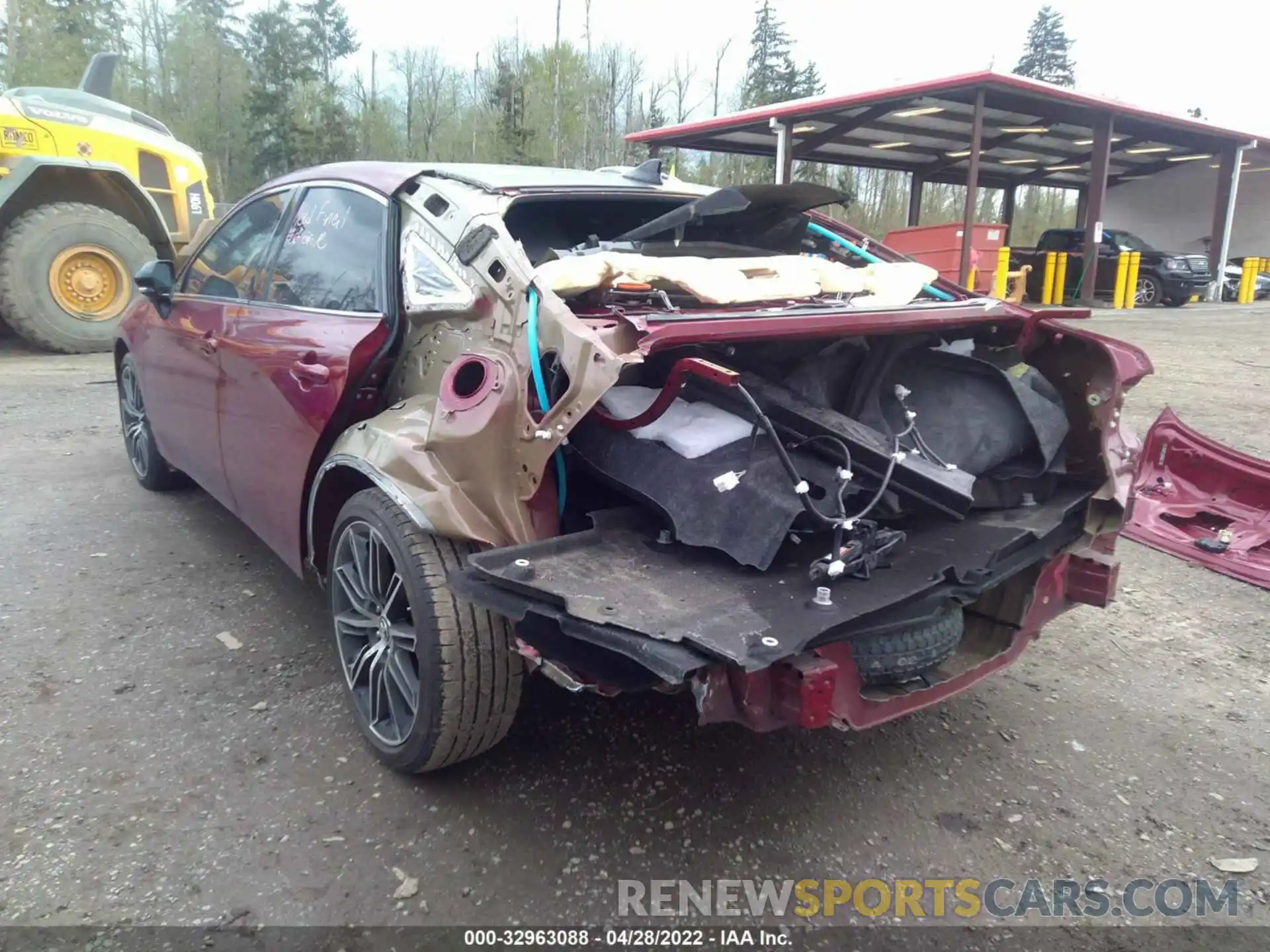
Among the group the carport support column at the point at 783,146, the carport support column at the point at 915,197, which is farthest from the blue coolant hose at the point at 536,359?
the carport support column at the point at 915,197

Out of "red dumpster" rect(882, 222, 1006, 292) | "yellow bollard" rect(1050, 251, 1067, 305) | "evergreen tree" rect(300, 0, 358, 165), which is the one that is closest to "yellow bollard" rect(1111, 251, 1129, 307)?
"yellow bollard" rect(1050, 251, 1067, 305)

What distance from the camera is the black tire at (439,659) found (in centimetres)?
229

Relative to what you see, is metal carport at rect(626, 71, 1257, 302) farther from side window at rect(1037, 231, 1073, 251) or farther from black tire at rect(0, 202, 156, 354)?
black tire at rect(0, 202, 156, 354)

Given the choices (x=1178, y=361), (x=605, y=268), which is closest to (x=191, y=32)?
(x=1178, y=361)

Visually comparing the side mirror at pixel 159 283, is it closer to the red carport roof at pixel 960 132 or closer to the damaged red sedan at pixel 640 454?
the damaged red sedan at pixel 640 454

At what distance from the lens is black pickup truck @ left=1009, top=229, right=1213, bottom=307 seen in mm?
19078

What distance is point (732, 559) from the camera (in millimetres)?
2330

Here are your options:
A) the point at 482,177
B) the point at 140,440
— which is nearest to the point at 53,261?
the point at 140,440

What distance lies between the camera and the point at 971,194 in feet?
49.9

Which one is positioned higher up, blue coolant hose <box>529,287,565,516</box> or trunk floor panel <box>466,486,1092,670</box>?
blue coolant hose <box>529,287,565,516</box>

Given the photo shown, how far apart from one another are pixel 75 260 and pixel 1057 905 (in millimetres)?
10725

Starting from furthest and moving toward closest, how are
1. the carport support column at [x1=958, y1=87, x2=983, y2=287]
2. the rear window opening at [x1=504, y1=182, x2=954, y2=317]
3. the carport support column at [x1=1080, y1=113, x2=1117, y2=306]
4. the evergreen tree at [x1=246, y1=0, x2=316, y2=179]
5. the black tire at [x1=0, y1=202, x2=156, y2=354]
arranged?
the evergreen tree at [x1=246, y1=0, x2=316, y2=179] → the carport support column at [x1=1080, y1=113, x2=1117, y2=306] → the carport support column at [x1=958, y1=87, x2=983, y2=287] → the black tire at [x1=0, y1=202, x2=156, y2=354] → the rear window opening at [x1=504, y1=182, x2=954, y2=317]

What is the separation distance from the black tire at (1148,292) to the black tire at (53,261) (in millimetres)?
19314

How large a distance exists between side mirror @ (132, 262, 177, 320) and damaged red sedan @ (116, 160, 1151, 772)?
2.77 ft
